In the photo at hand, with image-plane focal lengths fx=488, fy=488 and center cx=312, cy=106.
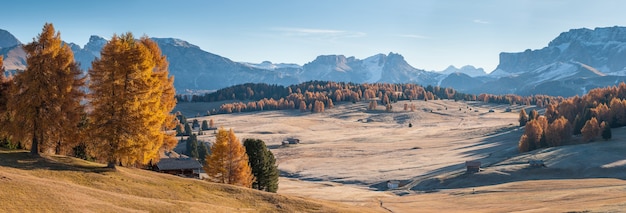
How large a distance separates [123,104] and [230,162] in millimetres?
22544

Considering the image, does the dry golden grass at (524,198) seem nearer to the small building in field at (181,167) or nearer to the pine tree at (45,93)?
the small building in field at (181,167)

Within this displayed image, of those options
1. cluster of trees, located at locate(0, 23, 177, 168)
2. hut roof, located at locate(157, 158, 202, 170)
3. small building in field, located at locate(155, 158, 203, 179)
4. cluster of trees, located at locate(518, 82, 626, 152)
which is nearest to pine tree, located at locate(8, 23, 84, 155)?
cluster of trees, located at locate(0, 23, 177, 168)

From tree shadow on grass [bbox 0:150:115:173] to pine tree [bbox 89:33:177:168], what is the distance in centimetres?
162

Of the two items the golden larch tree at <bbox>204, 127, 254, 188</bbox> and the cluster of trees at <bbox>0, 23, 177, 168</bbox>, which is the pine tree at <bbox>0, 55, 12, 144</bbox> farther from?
the golden larch tree at <bbox>204, 127, 254, 188</bbox>

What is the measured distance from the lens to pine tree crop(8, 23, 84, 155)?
40719 millimetres

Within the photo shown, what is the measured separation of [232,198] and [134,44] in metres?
16.3

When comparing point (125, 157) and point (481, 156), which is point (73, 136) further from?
point (481, 156)

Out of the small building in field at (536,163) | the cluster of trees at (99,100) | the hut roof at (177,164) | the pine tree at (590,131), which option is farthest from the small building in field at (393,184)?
the cluster of trees at (99,100)

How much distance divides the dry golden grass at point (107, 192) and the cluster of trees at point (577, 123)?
10443 cm

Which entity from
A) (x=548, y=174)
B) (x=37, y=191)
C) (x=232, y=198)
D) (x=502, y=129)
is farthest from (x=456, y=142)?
(x=37, y=191)

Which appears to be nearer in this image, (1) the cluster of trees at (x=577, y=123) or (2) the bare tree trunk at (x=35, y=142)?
(2) the bare tree trunk at (x=35, y=142)

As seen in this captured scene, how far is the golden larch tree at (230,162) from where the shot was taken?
60.4 m

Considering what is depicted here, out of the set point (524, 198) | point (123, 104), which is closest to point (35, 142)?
point (123, 104)

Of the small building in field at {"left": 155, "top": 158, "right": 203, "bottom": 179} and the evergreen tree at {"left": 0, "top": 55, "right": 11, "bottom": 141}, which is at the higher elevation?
the evergreen tree at {"left": 0, "top": 55, "right": 11, "bottom": 141}
